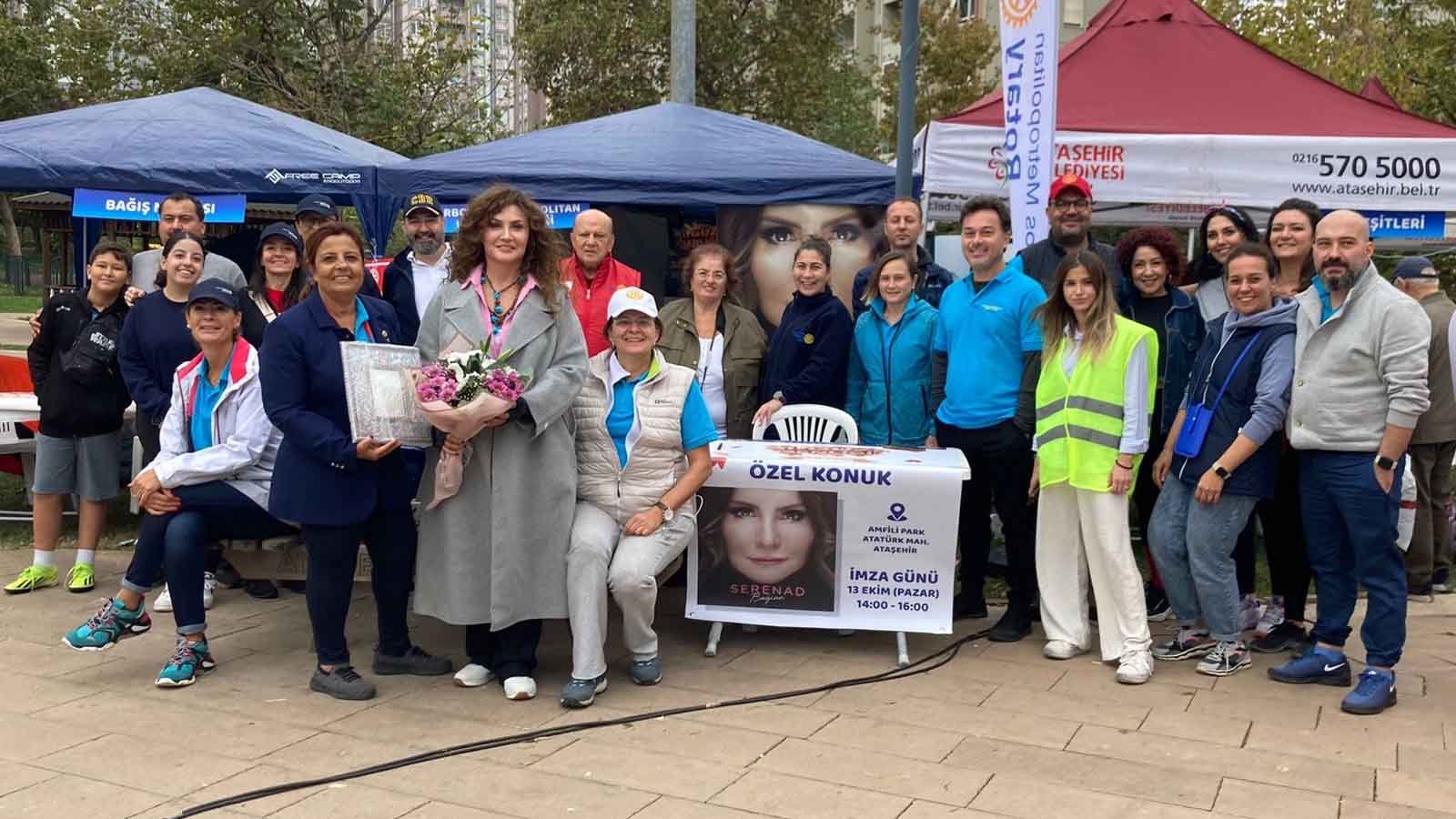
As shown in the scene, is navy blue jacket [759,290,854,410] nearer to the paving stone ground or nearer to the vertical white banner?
the vertical white banner

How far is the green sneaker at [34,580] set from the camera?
6406 millimetres

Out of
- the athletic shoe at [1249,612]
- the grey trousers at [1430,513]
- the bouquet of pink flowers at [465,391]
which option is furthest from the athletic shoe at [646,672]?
the grey trousers at [1430,513]

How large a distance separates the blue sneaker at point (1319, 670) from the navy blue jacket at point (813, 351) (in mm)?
2291

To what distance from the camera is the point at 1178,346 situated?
18.7ft

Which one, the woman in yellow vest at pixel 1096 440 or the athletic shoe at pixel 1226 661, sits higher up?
the woman in yellow vest at pixel 1096 440

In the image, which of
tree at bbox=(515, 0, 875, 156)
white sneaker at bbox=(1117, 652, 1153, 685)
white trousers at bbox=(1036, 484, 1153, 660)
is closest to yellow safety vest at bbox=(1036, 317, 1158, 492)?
white trousers at bbox=(1036, 484, 1153, 660)

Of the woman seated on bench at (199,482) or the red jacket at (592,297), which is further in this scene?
the red jacket at (592,297)

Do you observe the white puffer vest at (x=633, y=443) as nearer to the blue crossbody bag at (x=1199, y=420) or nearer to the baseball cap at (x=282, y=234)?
the baseball cap at (x=282, y=234)

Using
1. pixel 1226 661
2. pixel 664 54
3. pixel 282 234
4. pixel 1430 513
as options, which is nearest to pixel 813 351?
pixel 1226 661

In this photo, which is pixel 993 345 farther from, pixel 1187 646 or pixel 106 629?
pixel 106 629

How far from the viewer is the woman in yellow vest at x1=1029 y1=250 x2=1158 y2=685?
5.23 metres

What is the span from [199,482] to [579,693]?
1751 millimetres

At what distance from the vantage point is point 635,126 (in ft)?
28.6

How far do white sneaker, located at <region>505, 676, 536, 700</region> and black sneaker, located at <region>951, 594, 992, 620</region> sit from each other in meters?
2.17
